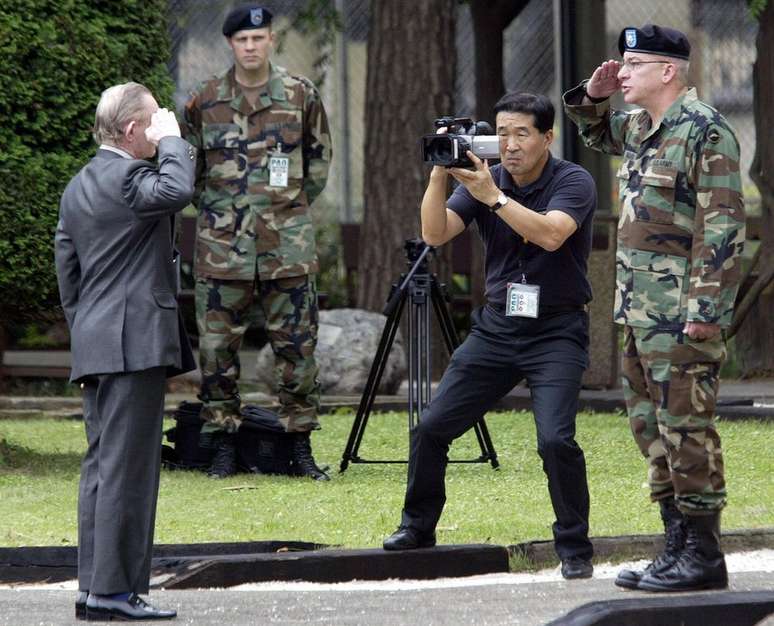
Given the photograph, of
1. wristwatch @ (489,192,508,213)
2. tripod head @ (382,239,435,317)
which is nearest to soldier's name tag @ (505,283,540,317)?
wristwatch @ (489,192,508,213)

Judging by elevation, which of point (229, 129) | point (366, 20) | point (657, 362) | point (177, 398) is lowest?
point (177, 398)

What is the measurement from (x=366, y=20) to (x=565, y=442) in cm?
989

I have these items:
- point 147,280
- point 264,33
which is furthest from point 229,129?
point 147,280

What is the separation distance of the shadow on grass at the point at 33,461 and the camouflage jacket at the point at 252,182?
1.41m

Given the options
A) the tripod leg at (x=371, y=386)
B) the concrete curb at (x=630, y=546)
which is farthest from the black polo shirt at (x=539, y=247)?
the tripod leg at (x=371, y=386)

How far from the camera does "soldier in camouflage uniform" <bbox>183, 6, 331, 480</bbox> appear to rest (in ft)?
29.6

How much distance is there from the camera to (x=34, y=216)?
9008 millimetres

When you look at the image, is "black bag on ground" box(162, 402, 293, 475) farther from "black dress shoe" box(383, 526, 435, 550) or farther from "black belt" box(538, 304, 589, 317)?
"black belt" box(538, 304, 589, 317)

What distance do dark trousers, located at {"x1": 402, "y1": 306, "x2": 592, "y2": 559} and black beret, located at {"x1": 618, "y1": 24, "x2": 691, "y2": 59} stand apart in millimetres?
1128

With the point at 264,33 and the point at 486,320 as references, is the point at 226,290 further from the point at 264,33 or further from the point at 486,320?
the point at 486,320

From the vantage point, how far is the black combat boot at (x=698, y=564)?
619cm

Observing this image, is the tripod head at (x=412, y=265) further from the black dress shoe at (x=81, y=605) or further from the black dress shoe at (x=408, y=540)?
the black dress shoe at (x=81, y=605)

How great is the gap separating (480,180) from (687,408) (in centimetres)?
116

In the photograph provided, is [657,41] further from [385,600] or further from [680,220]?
[385,600]
